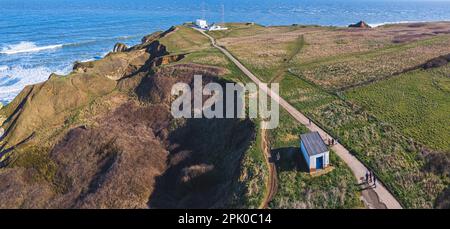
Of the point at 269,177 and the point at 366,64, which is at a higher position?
the point at 366,64

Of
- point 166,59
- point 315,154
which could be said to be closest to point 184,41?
point 166,59

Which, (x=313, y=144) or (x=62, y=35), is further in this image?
(x=62, y=35)

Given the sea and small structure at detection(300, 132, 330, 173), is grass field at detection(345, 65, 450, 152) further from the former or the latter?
the sea

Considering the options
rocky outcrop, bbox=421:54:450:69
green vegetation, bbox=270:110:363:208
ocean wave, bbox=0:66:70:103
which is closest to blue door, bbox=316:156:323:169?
green vegetation, bbox=270:110:363:208

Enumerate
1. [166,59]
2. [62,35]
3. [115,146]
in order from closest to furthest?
[115,146] → [166,59] → [62,35]

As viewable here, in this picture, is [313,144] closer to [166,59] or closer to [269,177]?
[269,177]

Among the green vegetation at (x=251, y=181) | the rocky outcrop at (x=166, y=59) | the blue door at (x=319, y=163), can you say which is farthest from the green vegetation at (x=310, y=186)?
the rocky outcrop at (x=166, y=59)

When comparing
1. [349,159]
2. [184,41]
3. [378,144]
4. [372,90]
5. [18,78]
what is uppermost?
[184,41]
